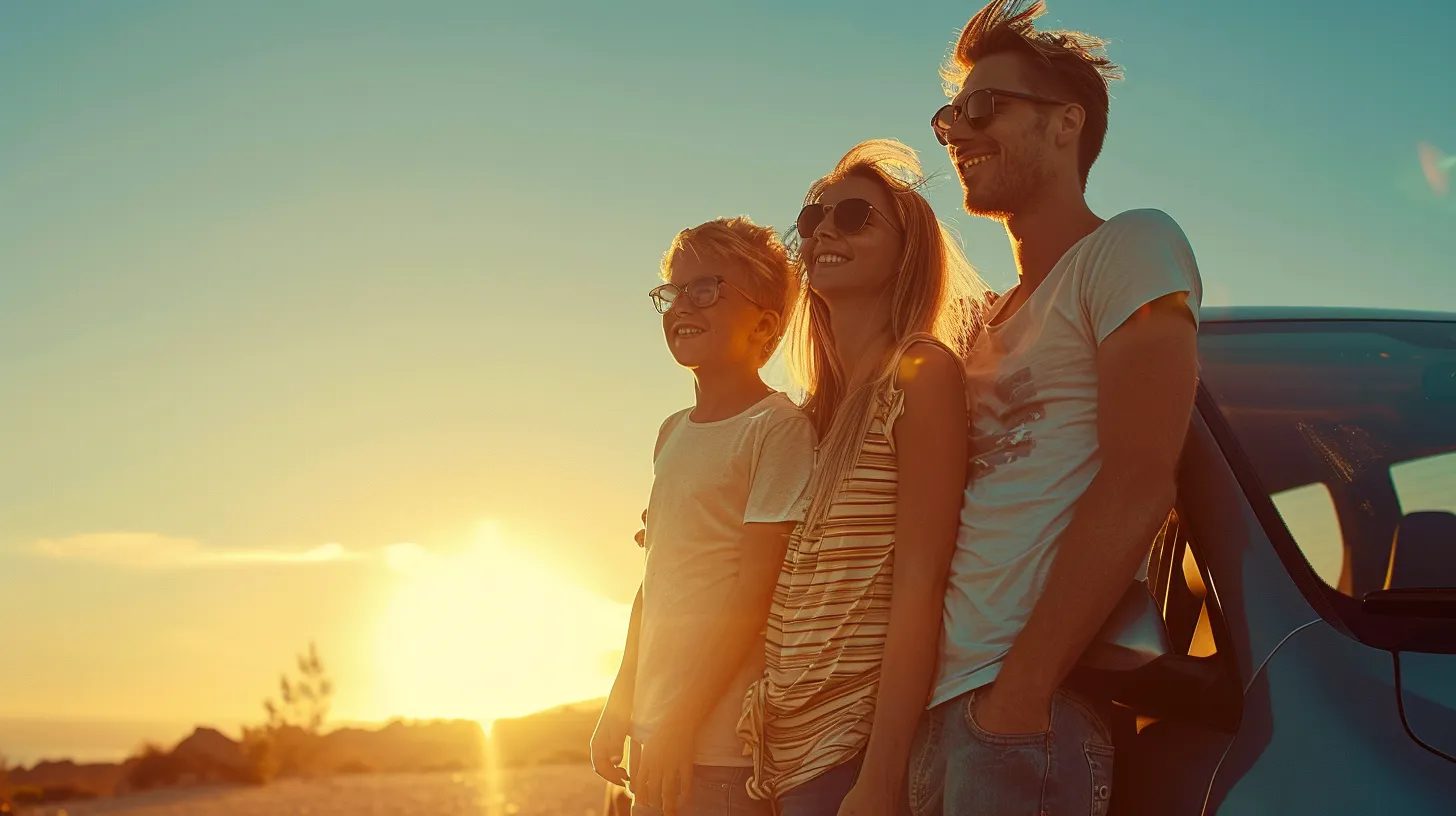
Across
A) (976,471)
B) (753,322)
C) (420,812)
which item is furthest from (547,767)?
(976,471)

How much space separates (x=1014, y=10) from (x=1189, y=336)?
1.04 m

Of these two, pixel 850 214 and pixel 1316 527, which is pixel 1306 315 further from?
pixel 850 214

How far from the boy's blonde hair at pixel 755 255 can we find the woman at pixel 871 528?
0.46m

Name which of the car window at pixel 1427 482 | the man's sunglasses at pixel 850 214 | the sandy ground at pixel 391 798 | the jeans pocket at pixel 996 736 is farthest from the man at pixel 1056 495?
the sandy ground at pixel 391 798

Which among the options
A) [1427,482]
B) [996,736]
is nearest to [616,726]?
[996,736]

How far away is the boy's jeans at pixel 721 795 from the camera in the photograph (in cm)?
244

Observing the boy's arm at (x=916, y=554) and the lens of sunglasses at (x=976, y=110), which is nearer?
the boy's arm at (x=916, y=554)

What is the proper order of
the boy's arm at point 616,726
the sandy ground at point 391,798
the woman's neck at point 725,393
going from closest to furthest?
the boy's arm at point 616,726 → the woman's neck at point 725,393 → the sandy ground at point 391,798

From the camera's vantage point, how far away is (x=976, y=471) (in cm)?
219

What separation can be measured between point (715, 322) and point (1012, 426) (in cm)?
112

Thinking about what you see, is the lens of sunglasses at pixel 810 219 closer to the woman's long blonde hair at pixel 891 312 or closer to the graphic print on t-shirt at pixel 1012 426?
the woman's long blonde hair at pixel 891 312

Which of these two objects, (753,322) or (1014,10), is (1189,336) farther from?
(753,322)

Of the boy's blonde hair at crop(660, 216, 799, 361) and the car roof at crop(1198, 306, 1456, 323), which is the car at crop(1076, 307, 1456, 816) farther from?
the boy's blonde hair at crop(660, 216, 799, 361)

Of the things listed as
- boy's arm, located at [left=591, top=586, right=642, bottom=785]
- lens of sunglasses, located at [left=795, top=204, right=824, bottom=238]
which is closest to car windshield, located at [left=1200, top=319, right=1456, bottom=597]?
lens of sunglasses, located at [left=795, top=204, right=824, bottom=238]
